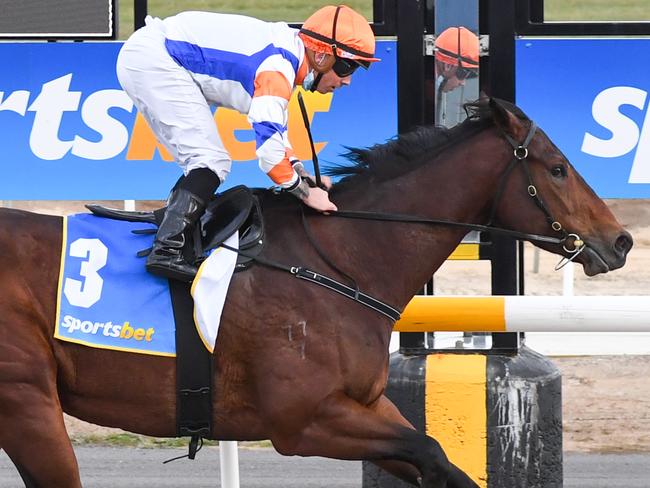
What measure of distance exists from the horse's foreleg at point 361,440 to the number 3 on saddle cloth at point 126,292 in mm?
449

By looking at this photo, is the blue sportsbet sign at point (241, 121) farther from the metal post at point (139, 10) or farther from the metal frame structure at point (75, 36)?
the metal post at point (139, 10)

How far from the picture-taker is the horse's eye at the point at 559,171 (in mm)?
4926

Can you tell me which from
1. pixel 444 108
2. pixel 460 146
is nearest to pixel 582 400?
pixel 444 108

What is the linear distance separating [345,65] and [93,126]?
2.24 m

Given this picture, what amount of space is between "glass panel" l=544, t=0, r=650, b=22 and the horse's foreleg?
2538 millimetres

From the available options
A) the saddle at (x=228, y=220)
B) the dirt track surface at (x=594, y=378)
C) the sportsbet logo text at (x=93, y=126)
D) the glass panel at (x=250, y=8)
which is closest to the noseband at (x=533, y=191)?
the saddle at (x=228, y=220)

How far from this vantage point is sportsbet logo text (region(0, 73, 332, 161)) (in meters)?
6.78

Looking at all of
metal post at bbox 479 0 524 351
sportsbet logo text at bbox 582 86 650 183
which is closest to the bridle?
metal post at bbox 479 0 524 351

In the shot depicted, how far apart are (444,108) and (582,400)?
338 centimetres

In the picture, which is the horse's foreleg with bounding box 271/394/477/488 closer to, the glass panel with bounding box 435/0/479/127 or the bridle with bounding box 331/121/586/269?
the bridle with bounding box 331/121/586/269

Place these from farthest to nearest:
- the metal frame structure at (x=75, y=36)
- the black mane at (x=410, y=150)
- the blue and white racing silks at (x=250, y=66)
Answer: the metal frame structure at (x=75, y=36), the black mane at (x=410, y=150), the blue and white racing silks at (x=250, y=66)

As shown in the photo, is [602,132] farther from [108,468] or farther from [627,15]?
[108,468]

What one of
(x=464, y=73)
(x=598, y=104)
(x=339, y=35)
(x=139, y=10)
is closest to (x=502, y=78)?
(x=464, y=73)

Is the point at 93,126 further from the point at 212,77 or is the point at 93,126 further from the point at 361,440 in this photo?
the point at 361,440
